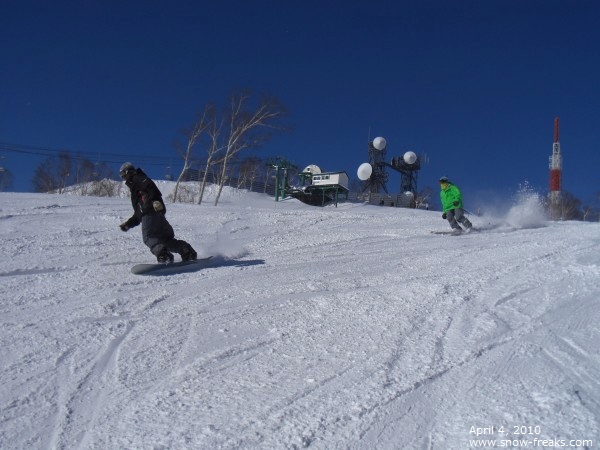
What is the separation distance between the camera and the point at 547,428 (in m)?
2.46

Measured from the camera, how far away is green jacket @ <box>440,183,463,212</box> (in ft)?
36.5

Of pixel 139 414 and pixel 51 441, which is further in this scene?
pixel 139 414

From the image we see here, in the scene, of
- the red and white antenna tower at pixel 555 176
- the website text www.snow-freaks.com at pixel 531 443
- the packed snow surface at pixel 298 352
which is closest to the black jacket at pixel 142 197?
the packed snow surface at pixel 298 352

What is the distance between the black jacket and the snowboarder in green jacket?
7.20m

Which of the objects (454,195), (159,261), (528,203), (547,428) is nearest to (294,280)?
(159,261)

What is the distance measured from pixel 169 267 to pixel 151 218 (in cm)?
80

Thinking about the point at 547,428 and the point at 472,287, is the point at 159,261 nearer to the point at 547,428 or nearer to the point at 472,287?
the point at 472,287

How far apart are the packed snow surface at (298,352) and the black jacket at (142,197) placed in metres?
0.71

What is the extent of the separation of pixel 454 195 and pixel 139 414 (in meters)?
9.90

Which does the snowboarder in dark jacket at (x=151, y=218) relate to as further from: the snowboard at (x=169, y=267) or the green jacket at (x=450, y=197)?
the green jacket at (x=450, y=197)

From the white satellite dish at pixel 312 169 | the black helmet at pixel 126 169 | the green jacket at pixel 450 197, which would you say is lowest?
the black helmet at pixel 126 169

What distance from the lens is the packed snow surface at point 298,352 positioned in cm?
250

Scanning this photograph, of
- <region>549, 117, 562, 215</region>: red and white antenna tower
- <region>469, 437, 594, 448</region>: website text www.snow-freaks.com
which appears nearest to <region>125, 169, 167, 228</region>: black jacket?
<region>469, 437, 594, 448</region>: website text www.snow-freaks.com

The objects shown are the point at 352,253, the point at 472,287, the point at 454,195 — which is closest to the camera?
the point at 472,287
